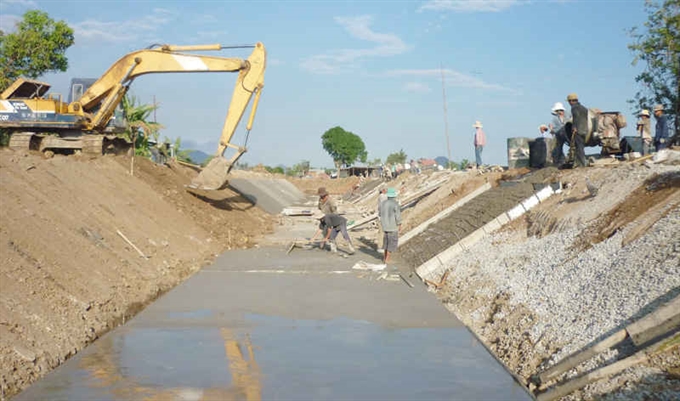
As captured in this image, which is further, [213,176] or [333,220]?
[213,176]

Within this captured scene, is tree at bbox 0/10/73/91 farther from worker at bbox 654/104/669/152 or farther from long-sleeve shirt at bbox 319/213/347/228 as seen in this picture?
worker at bbox 654/104/669/152

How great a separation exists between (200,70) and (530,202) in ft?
40.7

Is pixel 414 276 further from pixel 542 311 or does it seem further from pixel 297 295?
pixel 542 311

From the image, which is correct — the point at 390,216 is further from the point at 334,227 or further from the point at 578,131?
the point at 578,131

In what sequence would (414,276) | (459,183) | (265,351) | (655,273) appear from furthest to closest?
(459,183)
(414,276)
(265,351)
(655,273)

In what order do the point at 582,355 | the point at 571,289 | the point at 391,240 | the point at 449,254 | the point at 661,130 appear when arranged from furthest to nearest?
the point at 661,130 → the point at 391,240 → the point at 449,254 → the point at 571,289 → the point at 582,355

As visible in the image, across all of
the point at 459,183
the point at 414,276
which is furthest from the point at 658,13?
the point at 414,276

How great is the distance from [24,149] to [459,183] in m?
12.8

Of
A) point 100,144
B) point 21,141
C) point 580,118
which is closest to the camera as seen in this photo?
point 580,118

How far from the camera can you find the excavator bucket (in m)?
21.4

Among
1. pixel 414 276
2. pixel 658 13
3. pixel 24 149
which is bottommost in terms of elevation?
pixel 414 276

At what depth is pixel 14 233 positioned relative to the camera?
10.1m

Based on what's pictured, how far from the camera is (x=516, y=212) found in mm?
13750

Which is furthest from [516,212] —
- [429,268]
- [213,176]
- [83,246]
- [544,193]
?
[213,176]
